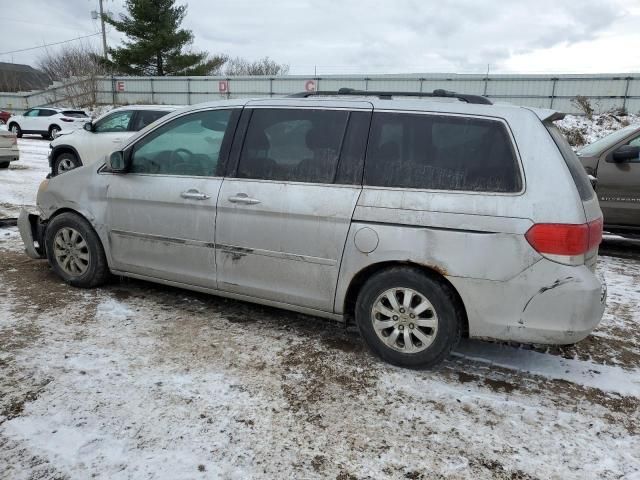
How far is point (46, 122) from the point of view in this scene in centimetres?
2455

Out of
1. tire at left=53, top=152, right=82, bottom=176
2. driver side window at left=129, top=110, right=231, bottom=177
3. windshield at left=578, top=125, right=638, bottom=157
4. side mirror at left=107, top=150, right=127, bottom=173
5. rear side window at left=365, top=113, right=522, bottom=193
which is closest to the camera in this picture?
rear side window at left=365, top=113, right=522, bottom=193

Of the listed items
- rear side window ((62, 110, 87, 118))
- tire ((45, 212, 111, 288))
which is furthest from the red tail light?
rear side window ((62, 110, 87, 118))

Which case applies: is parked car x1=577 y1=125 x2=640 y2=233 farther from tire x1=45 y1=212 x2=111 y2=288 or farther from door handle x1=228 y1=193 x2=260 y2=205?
tire x1=45 y1=212 x2=111 y2=288

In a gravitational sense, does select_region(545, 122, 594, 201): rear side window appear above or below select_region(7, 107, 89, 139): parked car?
below

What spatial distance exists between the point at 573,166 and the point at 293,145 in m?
1.89

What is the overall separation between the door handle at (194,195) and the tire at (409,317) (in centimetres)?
144

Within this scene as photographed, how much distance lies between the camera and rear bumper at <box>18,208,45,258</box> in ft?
15.5

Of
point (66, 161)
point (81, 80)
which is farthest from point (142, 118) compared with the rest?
point (81, 80)

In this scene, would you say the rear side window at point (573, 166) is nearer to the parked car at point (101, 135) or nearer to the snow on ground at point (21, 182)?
the snow on ground at point (21, 182)

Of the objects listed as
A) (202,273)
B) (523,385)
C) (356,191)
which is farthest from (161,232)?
(523,385)

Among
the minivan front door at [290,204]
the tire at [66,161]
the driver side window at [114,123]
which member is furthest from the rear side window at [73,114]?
the minivan front door at [290,204]

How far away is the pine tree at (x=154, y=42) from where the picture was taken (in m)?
37.8

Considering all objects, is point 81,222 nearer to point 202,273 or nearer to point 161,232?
point 161,232

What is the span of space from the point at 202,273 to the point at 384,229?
1.58 meters
